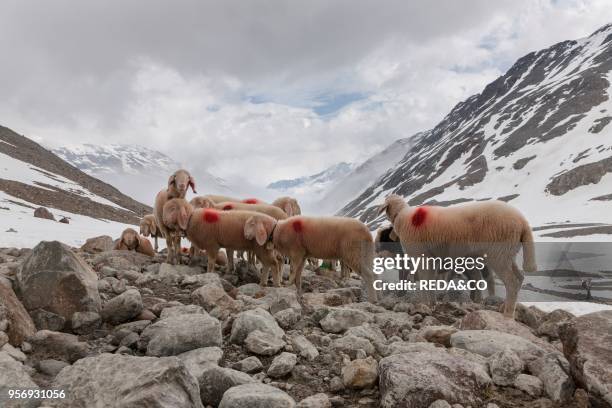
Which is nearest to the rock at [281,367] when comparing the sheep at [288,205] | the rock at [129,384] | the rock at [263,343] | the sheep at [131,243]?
the rock at [263,343]

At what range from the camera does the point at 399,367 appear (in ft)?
17.8

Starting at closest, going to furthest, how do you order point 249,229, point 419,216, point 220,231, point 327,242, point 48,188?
point 419,216 < point 327,242 < point 249,229 < point 220,231 < point 48,188

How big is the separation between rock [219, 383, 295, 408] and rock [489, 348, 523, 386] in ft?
8.57

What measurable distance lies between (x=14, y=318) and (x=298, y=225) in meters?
7.54

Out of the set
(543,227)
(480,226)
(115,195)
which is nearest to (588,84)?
(543,227)

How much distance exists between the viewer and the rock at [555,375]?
17.6 ft

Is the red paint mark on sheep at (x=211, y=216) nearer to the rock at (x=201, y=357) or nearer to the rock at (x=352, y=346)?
the rock at (x=352, y=346)

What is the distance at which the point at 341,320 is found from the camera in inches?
322

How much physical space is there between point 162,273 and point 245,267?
3294 millimetres

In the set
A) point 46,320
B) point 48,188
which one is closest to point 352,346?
point 46,320

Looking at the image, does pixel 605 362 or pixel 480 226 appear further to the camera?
pixel 480 226

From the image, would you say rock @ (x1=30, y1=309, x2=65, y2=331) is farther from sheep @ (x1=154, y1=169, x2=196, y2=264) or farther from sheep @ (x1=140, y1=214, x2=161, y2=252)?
sheep @ (x1=140, y1=214, x2=161, y2=252)

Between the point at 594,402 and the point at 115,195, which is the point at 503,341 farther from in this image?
the point at 115,195

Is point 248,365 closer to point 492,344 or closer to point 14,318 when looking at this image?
point 14,318
